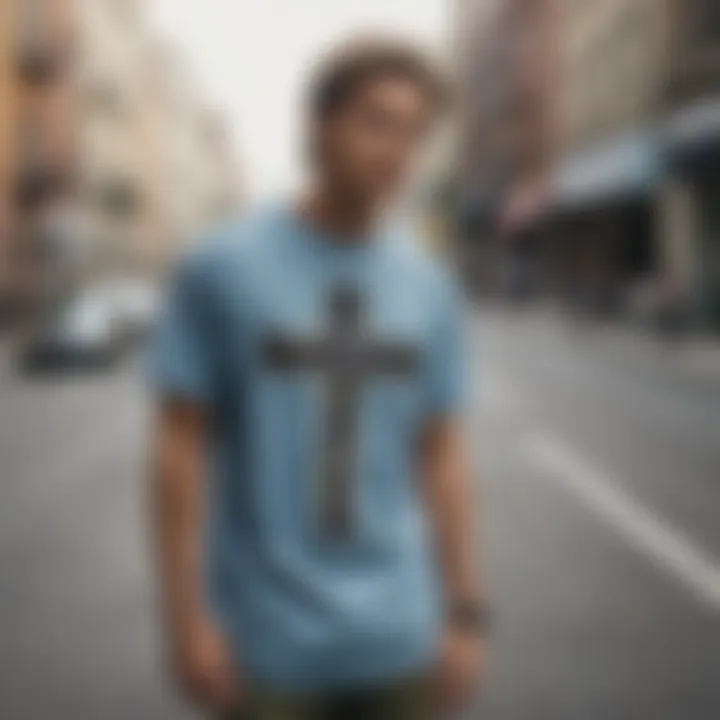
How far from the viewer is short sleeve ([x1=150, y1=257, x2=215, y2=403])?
1.94 metres

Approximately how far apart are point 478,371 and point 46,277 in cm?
2461

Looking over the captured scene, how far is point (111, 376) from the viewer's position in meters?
26.4

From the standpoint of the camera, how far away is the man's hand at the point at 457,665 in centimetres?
208

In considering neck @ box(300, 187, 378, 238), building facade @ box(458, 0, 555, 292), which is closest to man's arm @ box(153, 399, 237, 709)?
neck @ box(300, 187, 378, 238)

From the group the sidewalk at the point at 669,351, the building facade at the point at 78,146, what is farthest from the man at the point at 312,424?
the building facade at the point at 78,146

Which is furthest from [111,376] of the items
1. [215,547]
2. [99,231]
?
[99,231]

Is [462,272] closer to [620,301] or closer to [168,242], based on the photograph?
[168,242]

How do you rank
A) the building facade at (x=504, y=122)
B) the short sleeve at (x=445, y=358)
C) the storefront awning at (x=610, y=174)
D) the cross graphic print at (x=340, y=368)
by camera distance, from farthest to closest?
the building facade at (x=504, y=122) < the storefront awning at (x=610, y=174) < the short sleeve at (x=445, y=358) < the cross graphic print at (x=340, y=368)

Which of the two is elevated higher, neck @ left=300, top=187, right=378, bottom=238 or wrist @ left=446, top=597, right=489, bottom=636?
neck @ left=300, top=187, right=378, bottom=238

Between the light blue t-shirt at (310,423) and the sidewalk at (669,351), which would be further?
the sidewalk at (669,351)

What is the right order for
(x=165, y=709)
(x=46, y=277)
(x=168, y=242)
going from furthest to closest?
(x=168, y=242) → (x=46, y=277) → (x=165, y=709)

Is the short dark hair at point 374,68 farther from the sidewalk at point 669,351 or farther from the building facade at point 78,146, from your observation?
the building facade at point 78,146

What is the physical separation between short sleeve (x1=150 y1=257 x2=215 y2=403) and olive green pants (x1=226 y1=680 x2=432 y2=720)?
405mm

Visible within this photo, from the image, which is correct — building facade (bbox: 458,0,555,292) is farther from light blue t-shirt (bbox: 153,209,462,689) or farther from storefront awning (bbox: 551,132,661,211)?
light blue t-shirt (bbox: 153,209,462,689)
